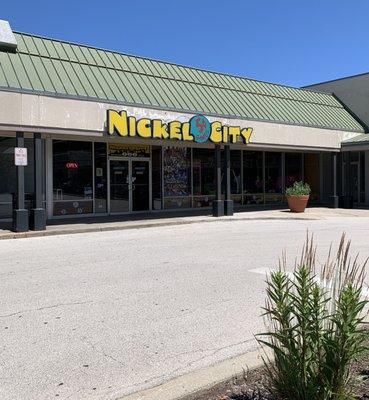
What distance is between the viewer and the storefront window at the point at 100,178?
62.6ft

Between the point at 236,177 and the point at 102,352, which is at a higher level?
the point at 236,177

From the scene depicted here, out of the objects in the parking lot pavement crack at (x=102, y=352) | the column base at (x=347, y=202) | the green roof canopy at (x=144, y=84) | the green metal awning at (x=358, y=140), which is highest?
the green roof canopy at (x=144, y=84)

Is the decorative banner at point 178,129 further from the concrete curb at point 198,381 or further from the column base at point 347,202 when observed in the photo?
the concrete curb at point 198,381

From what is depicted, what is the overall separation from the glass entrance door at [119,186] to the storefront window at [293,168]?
395 inches

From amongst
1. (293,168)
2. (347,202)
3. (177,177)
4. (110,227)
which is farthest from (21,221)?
(293,168)

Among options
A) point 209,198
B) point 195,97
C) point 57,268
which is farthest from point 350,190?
point 57,268

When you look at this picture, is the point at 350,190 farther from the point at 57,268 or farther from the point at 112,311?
the point at 112,311

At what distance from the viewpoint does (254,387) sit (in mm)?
3635

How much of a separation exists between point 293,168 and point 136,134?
1302 centimetres

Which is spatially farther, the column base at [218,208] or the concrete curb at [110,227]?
the column base at [218,208]

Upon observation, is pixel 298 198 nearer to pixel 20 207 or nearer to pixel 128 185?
pixel 128 185

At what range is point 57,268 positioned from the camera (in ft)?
29.5

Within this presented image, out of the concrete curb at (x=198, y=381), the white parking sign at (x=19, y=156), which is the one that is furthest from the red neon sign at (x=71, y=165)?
the concrete curb at (x=198, y=381)

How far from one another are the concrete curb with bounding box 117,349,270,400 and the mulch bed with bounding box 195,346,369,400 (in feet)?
0.23
